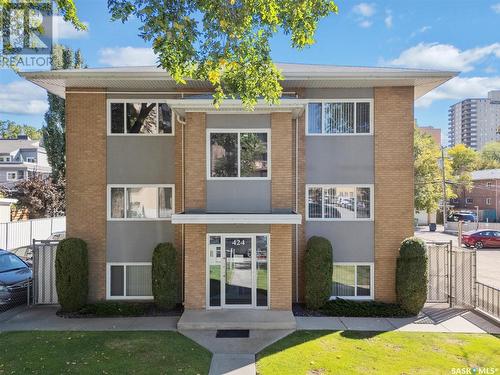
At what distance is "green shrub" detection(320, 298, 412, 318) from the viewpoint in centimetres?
1134

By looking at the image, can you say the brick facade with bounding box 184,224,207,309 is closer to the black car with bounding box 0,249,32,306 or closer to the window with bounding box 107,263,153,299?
the window with bounding box 107,263,153,299

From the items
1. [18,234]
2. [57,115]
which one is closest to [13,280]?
[18,234]

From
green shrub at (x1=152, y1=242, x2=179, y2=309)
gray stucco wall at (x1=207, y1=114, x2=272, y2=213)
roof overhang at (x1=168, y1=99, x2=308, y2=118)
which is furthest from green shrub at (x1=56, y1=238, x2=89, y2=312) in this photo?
roof overhang at (x1=168, y1=99, x2=308, y2=118)

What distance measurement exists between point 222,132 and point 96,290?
7.07 metres

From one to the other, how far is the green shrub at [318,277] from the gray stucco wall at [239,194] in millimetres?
2254

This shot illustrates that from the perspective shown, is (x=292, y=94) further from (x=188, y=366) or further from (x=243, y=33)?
(x=188, y=366)

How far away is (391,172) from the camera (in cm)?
1245

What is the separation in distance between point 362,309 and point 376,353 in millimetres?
3006

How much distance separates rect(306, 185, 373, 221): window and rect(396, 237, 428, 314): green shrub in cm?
172

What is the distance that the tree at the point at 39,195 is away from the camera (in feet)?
89.3

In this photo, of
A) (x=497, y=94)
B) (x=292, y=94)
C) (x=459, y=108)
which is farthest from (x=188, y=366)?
(x=459, y=108)

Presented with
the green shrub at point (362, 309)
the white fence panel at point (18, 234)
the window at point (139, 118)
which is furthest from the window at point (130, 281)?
the white fence panel at point (18, 234)

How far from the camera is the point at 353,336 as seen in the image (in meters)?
9.65

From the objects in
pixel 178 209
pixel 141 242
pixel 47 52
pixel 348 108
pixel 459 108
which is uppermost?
pixel 459 108
